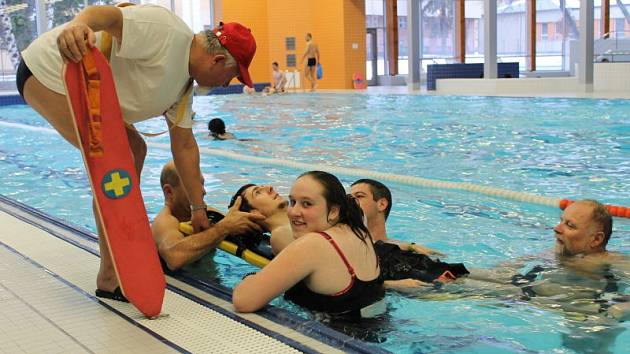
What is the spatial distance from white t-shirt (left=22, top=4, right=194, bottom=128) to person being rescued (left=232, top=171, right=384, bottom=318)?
0.68 meters

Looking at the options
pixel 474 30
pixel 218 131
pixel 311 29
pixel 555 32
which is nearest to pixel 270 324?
pixel 218 131

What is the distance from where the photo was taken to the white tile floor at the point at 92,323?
97.9 inches

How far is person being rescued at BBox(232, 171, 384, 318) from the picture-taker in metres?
2.86

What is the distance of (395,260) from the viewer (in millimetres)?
3781

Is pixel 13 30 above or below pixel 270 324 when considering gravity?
A: above

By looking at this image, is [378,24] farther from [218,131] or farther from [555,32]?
[218,131]

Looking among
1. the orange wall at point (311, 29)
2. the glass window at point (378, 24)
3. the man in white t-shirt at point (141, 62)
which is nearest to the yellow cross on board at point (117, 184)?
the man in white t-shirt at point (141, 62)

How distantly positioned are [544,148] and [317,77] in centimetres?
1703

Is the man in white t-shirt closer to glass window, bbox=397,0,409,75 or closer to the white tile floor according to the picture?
the white tile floor

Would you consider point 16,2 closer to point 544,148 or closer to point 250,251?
point 544,148

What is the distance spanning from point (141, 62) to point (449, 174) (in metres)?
5.18

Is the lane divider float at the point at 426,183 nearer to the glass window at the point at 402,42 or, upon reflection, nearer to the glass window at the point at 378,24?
the glass window at the point at 378,24

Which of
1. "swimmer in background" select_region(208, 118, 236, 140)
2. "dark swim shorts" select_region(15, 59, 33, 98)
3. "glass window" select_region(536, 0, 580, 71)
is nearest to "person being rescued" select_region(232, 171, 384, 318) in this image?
"dark swim shorts" select_region(15, 59, 33, 98)

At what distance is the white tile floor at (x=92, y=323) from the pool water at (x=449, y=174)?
1.79 feet
